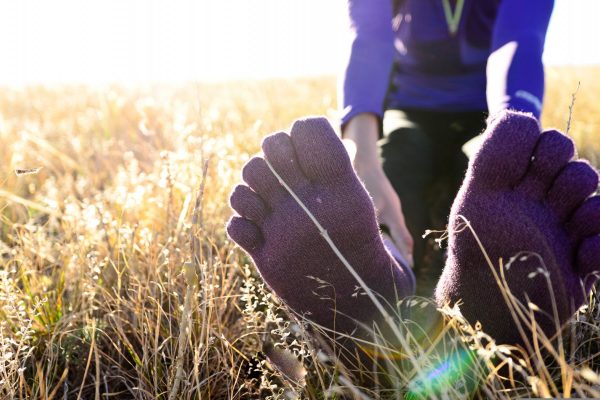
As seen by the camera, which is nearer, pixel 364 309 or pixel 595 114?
pixel 364 309

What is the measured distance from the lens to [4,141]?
8.96 feet

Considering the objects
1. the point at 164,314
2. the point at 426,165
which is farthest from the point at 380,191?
the point at 164,314

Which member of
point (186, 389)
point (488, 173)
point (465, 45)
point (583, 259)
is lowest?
point (186, 389)

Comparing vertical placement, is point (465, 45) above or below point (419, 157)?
above

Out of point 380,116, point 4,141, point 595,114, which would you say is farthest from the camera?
point 595,114

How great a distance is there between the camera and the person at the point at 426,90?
4.04 feet

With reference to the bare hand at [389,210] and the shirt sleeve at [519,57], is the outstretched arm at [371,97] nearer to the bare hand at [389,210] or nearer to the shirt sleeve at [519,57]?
the bare hand at [389,210]

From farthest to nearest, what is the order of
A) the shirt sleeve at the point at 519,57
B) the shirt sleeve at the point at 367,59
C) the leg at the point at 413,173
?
the leg at the point at 413,173 < the shirt sleeve at the point at 367,59 < the shirt sleeve at the point at 519,57

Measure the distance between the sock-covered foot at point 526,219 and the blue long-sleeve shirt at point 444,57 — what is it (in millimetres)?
280

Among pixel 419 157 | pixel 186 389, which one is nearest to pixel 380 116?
pixel 419 157

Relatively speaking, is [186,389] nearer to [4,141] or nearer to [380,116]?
[380,116]

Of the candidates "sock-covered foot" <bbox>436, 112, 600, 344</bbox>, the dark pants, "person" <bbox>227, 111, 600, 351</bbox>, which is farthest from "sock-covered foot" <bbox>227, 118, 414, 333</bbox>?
the dark pants

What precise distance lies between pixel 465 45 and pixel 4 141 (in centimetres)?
230

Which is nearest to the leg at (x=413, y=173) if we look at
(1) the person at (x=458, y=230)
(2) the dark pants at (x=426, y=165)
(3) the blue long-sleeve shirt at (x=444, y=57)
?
(2) the dark pants at (x=426, y=165)
